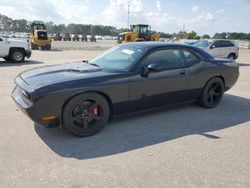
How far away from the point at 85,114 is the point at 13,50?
11004 millimetres

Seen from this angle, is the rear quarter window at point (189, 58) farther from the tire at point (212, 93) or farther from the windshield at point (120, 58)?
the windshield at point (120, 58)

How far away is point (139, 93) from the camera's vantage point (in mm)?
4699

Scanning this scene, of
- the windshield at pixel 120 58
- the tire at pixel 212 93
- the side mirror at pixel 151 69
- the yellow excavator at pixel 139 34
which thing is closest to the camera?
the side mirror at pixel 151 69

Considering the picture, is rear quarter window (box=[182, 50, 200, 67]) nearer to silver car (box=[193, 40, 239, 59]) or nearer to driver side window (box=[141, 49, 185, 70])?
driver side window (box=[141, 49, 185, 70])

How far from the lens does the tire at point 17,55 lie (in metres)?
13.5

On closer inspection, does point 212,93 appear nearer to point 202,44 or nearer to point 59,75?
point 59,75

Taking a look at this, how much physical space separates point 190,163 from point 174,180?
19.2 inches

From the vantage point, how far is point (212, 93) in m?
5.96

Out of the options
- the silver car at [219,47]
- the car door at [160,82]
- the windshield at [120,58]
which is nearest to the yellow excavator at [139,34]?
the silver car at [219,47]

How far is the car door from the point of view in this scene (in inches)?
184

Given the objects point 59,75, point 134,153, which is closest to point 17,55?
point 59,75

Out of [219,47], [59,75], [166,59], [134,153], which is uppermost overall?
[219,47]

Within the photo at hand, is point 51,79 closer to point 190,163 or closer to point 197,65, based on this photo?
point 190,163

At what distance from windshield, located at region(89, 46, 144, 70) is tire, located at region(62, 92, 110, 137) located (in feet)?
2.65
